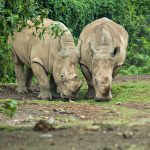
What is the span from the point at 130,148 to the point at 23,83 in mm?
10336

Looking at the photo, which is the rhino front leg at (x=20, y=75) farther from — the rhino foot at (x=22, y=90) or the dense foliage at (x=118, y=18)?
the dense foliage at (x=118, y=18)

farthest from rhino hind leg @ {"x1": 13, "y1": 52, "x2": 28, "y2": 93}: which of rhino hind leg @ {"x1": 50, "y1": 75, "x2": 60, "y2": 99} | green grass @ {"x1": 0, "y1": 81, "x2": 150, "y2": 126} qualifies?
green grass @ {"x1": 0, "y1": 81, "x2": 150, "y2": 126}

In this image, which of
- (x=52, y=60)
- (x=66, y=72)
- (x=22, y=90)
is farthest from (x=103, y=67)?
(x=22, y=90)

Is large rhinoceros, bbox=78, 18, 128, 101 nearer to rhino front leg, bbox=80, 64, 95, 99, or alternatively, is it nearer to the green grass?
rhino front leg, bbox=80, 64, 95, 99

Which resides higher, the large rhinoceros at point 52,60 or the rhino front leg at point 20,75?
the large rhinoceros at point 52,60

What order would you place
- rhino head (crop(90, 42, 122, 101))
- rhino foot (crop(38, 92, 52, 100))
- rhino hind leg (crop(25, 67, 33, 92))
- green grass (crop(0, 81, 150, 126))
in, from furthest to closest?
1. rhino hind leg (crop(25, 67, 33, 92))
2. rhino foot (crop(38, 92, 52, 100))
3. rhino head (crop(90, 42, 122, 101))
4. green grass (crop(0, 81, 150, 126))

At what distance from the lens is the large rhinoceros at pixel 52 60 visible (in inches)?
533

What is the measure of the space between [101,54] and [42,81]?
1.50 metres

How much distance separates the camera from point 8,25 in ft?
36.1

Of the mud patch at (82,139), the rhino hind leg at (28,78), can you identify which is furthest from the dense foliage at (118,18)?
the mud patch at (82,139)

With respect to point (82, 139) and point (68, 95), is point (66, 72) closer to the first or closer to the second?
point (68, 95)

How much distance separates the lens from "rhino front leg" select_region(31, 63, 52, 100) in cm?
1389

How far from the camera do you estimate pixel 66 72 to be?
1352 centimetres

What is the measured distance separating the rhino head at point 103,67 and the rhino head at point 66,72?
0.40m
